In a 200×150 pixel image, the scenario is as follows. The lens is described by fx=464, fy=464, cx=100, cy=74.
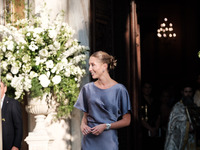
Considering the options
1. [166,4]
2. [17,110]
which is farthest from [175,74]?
[17,110]

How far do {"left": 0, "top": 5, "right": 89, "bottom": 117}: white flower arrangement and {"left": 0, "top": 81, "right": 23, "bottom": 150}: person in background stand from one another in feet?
0.55

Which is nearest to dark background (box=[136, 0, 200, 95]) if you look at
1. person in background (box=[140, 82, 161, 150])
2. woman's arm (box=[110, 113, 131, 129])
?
person in background (box=[140, 82, 161, 150])

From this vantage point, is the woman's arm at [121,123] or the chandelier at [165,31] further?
the chandelier at [165,31]

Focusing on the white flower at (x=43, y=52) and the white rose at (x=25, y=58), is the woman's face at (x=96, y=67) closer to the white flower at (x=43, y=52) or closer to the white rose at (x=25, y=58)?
the white flower at (x=43, y=52)

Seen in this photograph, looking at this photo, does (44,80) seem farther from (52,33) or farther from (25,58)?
(52,33)

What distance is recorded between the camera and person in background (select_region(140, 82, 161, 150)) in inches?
325

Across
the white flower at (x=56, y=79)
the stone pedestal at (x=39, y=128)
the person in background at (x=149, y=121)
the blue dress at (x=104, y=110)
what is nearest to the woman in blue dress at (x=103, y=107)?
the blue dress at (x=104, y=110)

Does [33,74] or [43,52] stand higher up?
[43,52]

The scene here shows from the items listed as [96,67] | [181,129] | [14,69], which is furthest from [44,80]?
[181,129]

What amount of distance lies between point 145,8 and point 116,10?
21.8ft

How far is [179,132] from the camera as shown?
297 inches

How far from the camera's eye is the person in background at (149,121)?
8.27 m

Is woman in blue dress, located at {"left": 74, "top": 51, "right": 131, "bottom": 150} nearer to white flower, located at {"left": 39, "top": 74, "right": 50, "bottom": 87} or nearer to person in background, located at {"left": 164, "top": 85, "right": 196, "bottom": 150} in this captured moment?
white flower, located at {"left": 39, "top": 74, "right": 50, "bottom": 87}

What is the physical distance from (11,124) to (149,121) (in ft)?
11.9
